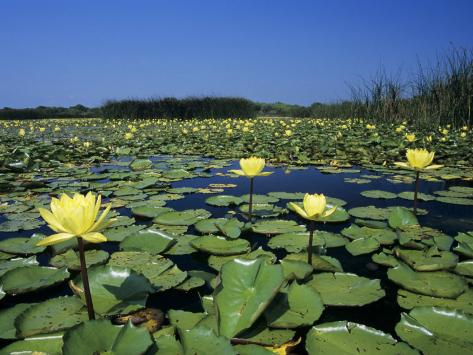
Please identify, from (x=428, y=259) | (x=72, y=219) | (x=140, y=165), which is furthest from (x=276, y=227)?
(x=140, y=165)

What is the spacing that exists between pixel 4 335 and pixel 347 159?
4939mm

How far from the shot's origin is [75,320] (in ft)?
3.98

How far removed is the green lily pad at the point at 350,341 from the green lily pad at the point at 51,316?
31.3 inches

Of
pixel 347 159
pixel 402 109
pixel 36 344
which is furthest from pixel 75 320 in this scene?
pixel 402 109

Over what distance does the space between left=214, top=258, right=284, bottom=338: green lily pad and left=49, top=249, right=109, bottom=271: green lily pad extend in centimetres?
80

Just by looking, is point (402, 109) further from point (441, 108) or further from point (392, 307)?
point (392, 307)

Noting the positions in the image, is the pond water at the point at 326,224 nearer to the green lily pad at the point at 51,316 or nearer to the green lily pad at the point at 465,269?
the green lily pad at the point at 51,316

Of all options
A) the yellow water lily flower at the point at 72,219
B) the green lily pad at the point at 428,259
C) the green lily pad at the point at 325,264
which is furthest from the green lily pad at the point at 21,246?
the green lily pad at the point at 428,259

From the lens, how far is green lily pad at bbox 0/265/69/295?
4.71ft

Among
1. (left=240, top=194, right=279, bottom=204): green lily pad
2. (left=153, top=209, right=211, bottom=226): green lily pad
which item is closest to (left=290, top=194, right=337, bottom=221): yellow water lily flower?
(left=153, top=209, right=211, bottom=226): green lily pad

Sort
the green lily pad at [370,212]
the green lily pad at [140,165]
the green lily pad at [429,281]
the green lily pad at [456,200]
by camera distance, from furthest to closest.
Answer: the green lily pad at [140,165]
the green lily pad at [456,200]
the green lily pad at [370,212]
the green lily pad at [429,281]

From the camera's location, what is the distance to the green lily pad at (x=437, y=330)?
1082mm

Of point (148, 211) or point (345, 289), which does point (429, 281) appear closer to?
point (345, 289)

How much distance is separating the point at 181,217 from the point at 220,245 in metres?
0.62
